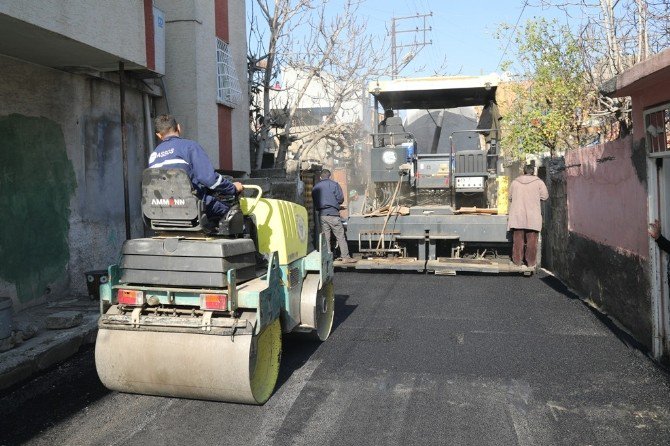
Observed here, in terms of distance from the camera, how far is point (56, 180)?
7.32 m

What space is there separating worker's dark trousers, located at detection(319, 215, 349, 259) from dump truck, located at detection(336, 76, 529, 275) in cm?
16

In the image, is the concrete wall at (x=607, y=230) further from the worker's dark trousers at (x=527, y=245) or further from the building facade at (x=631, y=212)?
the worker's dark trousers at (x=527, y=245)

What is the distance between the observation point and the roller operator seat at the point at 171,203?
13.2ft

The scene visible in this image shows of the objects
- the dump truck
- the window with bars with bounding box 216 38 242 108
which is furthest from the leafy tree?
the window with bars with bounding box 216 38 242 108

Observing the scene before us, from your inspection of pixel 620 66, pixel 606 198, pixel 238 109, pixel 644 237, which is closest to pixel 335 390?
pixel 644 237

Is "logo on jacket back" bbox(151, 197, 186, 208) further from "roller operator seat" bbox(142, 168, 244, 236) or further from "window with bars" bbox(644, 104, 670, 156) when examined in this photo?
"window with bars" bbox(644, 104, 670, 156)

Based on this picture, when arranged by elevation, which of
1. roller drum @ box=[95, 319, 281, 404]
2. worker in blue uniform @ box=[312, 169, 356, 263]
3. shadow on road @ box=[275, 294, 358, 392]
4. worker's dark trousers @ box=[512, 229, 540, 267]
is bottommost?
shadow on road @ box=[275, 294, 358, 392]

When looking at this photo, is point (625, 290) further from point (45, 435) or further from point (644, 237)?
point (45, 435)

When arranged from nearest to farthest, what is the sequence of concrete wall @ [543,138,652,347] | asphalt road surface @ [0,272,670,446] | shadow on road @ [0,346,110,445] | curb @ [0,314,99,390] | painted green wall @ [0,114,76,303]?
asphalt road surface @ [0,272,670,446]
shadow on road @ [0,346,110,445]
curb @ [0,314,99,390]
concrete wall @ [543,138,652,347]
painted green wall @ [0,114,76,303]

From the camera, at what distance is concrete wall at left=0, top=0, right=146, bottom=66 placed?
5328mm

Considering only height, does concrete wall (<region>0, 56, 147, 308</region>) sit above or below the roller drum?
above

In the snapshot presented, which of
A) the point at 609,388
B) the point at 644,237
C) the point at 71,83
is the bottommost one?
the point at 609,388

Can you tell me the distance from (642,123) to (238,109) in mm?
8147

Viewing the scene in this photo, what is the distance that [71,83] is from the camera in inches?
298
